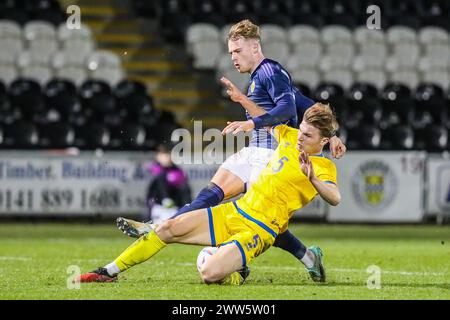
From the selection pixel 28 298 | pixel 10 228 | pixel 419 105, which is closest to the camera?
pixel 28 298

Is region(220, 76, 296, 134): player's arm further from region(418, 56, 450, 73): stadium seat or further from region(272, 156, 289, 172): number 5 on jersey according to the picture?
region(418, 56, 450, 73): stadium seat

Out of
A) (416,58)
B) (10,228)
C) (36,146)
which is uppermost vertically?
(416,58)

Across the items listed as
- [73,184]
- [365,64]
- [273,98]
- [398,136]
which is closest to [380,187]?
[398,136]

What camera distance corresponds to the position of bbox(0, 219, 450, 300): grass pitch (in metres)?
7.57

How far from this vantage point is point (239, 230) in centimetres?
803

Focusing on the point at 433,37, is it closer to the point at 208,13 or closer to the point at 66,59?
the point at 208,13

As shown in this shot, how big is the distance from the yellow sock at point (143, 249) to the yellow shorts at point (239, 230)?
42 centimetres

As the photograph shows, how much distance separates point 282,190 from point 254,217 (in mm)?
289

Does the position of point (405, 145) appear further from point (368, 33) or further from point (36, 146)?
point (36, 146)

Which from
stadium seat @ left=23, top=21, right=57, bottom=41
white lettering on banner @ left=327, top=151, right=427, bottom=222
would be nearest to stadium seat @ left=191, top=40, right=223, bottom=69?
stadium seat @ left=23, top=21, right=57, bottom=41

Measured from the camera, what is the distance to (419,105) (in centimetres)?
1830

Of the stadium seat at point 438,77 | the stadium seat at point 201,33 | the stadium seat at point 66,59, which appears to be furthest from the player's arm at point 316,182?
the stadium seat at point 438,77
